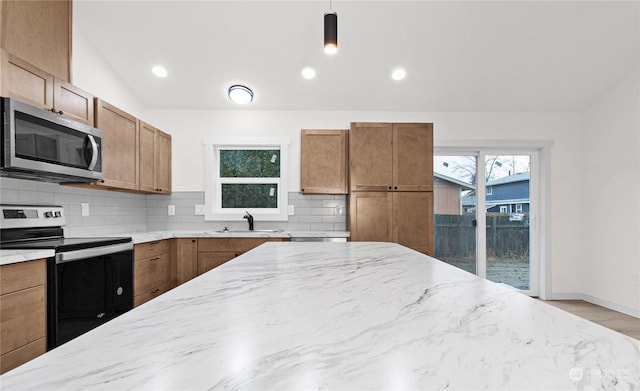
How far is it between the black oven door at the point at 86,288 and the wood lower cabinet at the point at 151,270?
281mm

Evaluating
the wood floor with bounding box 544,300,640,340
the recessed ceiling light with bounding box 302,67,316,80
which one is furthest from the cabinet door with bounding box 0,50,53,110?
the wood floor with bounding box 544,300,640,340

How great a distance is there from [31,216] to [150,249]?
3.20ft

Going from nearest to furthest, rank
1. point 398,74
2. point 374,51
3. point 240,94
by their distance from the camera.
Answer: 1. point 374,51
2. point 398,74
3. point 240,94

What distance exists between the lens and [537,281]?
4.16 meters

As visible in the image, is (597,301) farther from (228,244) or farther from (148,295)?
(148,295)

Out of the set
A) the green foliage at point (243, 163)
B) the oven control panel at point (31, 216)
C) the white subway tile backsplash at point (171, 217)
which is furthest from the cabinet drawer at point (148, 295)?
the green foliage at point (243, 163)

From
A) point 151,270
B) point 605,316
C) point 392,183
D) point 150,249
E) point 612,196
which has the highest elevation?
point 392,183

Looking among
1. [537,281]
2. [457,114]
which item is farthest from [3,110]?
[537,281]

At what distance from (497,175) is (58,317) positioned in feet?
15.5

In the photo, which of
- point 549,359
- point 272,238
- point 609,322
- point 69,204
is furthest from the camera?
point 272,238

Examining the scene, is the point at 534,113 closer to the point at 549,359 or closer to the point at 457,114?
the point at 457,114

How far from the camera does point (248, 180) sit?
13.6 ft

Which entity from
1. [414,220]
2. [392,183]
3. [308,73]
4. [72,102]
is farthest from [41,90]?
[414,220]

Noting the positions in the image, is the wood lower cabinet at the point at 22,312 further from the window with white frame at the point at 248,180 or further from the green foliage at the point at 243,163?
the green foliage at the point at 243,163
